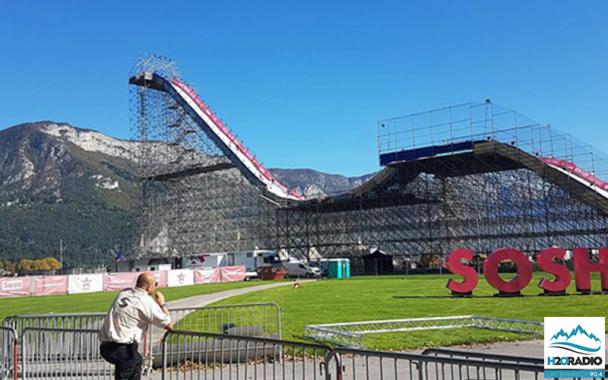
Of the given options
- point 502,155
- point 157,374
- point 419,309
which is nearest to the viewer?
point 157,374

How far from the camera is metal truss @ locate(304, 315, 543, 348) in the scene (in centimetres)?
1312

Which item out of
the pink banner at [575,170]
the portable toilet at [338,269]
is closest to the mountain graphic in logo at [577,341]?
the pink banner at [575,170]

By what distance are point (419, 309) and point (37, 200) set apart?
194m

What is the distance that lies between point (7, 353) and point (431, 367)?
6775 mm

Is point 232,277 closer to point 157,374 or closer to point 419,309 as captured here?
point 419,309

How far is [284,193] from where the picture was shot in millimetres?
70562

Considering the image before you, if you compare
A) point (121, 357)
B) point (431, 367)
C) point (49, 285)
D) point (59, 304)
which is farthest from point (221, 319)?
point (49, 285)

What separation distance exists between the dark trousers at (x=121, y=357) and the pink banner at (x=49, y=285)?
3678 centimetres

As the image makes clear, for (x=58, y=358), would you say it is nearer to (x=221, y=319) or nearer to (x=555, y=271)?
(x=221, y=319)

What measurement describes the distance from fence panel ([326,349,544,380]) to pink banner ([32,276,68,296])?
114 feet

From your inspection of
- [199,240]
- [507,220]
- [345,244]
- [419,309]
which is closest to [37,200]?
[199,240]

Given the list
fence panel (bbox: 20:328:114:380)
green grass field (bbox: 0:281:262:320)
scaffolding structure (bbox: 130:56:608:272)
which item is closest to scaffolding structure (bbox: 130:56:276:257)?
scaffolding structure (bbox: 130:56:608:272)

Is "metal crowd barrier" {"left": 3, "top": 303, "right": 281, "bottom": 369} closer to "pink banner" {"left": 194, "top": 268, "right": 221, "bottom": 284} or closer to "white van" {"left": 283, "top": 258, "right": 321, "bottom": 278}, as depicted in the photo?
"pink banner" {"left": 194, "top": 268, "right": 221, "bottom": 284}

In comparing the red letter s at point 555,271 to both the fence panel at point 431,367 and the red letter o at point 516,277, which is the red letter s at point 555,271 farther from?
the fence panel at point 431,367
